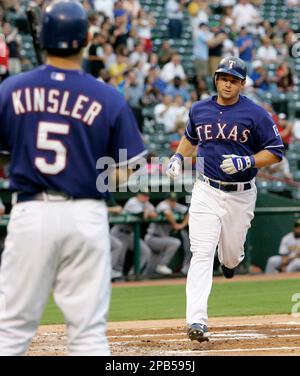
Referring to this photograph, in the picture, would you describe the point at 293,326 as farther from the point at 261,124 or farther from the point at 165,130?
the point at 165,130

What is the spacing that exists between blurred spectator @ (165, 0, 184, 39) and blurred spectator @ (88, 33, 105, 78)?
3.56 metres

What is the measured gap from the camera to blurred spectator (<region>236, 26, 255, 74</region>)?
2198 centimetres

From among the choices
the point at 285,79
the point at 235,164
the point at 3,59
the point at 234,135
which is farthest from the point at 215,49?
the point at 235,164

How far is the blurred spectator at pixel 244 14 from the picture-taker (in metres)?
23.6

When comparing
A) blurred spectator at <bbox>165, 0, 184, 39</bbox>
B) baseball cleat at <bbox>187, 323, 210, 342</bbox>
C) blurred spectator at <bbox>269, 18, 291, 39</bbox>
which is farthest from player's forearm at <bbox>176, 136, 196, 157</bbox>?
blurred spectator at <bbox>269, 18, 291, 39</bbox>

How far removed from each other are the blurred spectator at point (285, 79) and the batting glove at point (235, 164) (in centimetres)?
1421

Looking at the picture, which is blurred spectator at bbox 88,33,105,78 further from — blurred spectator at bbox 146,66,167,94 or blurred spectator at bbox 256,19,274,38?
blurred spectator at bbox 256,19,274,38

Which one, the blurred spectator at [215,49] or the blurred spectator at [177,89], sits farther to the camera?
the blurred spectator at [215,49]

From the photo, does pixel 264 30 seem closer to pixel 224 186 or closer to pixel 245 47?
pixel 245 47

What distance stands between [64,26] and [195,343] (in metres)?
3.50

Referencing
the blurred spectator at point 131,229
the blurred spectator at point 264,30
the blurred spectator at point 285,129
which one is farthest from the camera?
the blurred spectator at point 264,30

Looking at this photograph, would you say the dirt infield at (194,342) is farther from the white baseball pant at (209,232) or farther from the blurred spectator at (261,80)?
the blurred spectator at (261,80)

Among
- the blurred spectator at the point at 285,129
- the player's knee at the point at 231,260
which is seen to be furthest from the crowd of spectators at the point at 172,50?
the player's knee at the point at 231,260
